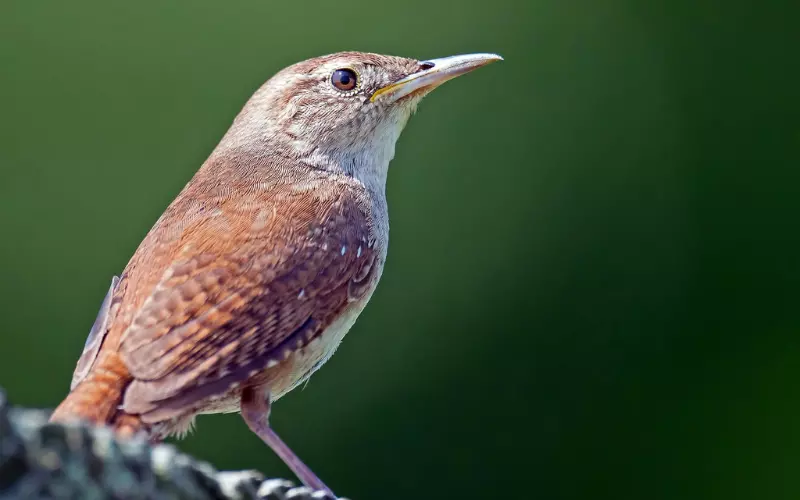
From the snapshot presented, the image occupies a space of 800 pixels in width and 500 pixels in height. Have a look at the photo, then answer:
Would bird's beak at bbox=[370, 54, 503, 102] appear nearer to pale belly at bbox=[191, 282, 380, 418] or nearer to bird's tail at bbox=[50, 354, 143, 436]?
pale belly at bbox=[191, 282, 380, 418]

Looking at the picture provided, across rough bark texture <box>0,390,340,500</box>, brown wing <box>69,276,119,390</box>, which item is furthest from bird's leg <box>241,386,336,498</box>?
rough bark texture <box>0,390,340,500</box>

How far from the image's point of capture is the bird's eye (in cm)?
357

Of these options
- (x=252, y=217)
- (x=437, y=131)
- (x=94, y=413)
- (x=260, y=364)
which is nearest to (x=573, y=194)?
(x=437, y=131)

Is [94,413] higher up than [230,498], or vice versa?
[230,498]

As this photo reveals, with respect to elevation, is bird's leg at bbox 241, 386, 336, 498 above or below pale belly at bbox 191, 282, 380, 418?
below

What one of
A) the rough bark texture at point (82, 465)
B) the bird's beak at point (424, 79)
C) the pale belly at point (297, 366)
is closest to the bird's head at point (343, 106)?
the bird's beak at point (424, 79)

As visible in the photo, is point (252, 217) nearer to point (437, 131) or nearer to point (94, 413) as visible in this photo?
point (94, 413)

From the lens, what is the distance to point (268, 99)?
11.8 ft

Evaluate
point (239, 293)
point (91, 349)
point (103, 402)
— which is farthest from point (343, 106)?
point (103, 402)

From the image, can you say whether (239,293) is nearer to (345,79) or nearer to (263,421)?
(263,421)

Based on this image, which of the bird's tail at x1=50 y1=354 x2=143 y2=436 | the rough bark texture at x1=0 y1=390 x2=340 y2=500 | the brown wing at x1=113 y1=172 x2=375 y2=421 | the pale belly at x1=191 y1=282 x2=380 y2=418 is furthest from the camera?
the pale belly at x1=191 y1=282 x2=380 y2=418

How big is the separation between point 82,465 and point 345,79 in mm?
2793

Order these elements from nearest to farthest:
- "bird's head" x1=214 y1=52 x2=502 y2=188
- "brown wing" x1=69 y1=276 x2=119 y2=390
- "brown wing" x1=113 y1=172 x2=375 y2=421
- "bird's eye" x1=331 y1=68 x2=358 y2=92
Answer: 1. "brown wing" x1=113 y1=172 x2=375 y2=421
2. "brown wing" x1=69 y1=276 x2=119 y2=390
3. "bird's head" x1=214 y1=52 x2=502 y2=188
4. "bird's eye" x1=331 y1=68 x2=358 y2=92

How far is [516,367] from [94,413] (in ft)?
11.1
